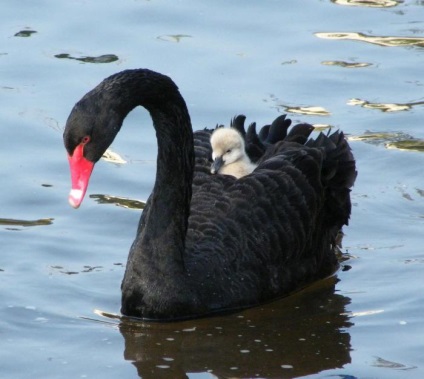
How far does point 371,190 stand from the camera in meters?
8.48

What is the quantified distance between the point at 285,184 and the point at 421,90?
2.69 meters

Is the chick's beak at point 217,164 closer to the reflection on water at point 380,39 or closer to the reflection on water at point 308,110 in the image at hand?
the reflection on water at point 308,110

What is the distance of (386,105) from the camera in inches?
374

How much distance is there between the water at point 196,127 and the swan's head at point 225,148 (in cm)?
74

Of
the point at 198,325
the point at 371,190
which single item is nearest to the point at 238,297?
the point at 198,325

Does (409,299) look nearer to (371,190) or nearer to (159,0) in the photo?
(371,190)

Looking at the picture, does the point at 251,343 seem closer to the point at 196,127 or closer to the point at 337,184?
the point at 337,184

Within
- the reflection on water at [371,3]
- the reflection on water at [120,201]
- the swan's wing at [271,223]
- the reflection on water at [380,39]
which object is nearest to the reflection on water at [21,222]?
the reflection on water at [120,201]

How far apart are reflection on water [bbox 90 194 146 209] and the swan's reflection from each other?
1280mm

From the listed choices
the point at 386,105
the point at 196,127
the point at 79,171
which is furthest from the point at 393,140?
the point at 79,171

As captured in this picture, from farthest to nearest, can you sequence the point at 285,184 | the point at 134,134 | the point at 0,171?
the point at 134,134 → the point at 0,171 → the point at 285,184

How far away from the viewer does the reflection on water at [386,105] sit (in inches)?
372

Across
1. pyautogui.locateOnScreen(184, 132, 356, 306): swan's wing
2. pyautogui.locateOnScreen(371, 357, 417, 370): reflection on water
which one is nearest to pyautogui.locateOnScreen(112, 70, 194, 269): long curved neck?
pyautogui.locateOnScreen(184, 132, 356, 306): swan's wing

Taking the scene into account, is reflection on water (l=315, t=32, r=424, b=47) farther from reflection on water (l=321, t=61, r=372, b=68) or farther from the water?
reflection on water (l=321, t=61, r=372, b=68)
